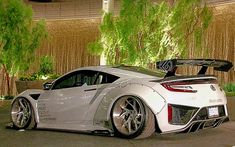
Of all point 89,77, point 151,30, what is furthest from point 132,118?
point 151,30

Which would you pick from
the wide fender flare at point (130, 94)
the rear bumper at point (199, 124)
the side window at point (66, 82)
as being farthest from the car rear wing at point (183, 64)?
the side window at point (66, 82)

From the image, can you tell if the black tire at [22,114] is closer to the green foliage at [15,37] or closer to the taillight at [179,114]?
the taillight at [179,114]

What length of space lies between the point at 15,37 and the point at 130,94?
10479 mm

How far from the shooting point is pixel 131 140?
6.82 m

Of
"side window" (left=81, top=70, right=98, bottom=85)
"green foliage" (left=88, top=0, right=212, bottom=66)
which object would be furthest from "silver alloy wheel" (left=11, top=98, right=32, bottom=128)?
"green foliage" (left=88, top=0, right=212, bottom=66)

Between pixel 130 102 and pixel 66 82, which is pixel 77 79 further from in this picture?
pixel 130 102

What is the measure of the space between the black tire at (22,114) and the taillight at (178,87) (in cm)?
284

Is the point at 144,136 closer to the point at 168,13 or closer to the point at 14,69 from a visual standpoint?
the point at 168,13

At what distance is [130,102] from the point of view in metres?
7.00

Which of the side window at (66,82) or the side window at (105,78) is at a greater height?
the side window at (105,78)

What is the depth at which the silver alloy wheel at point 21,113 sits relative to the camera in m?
8.34

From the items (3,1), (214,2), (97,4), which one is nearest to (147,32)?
(3,1)

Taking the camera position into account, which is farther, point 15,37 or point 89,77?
point 15,37

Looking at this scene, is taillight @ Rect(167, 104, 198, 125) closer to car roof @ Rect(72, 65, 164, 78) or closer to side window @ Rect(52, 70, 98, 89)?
car roof @ Rect(72, 65, 164, 78)
